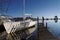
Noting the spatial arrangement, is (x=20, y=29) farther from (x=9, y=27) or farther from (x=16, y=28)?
(x=9, y=27)

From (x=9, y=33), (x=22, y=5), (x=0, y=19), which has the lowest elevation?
(x=9, y=33)

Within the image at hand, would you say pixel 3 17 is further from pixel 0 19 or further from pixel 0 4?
pixel 0 4

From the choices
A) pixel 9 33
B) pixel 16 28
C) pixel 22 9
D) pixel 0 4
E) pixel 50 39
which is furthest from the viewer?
pixel 16 28

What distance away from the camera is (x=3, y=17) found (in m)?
18.9

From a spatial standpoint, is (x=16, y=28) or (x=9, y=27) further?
(x=16, y=28)

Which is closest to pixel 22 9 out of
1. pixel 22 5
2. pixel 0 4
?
pixel 22 5

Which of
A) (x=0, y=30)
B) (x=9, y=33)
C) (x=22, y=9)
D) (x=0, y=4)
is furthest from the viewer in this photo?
(x=0, y=30)

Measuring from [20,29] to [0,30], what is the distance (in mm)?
2510

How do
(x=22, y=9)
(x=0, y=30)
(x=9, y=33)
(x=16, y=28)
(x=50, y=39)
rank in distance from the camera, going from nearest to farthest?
(x=50, y=39) < (x=22, y=9) < (x=9, y=33) < (x=16, y=28) < (x=0, y=30)

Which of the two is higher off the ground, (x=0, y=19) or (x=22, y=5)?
(x=22, y=5)

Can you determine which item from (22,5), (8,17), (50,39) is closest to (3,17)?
(8,17)

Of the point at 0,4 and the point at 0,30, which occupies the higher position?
the point at 0,4

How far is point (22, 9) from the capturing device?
16062 millimetres

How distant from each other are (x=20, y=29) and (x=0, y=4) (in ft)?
20.0
